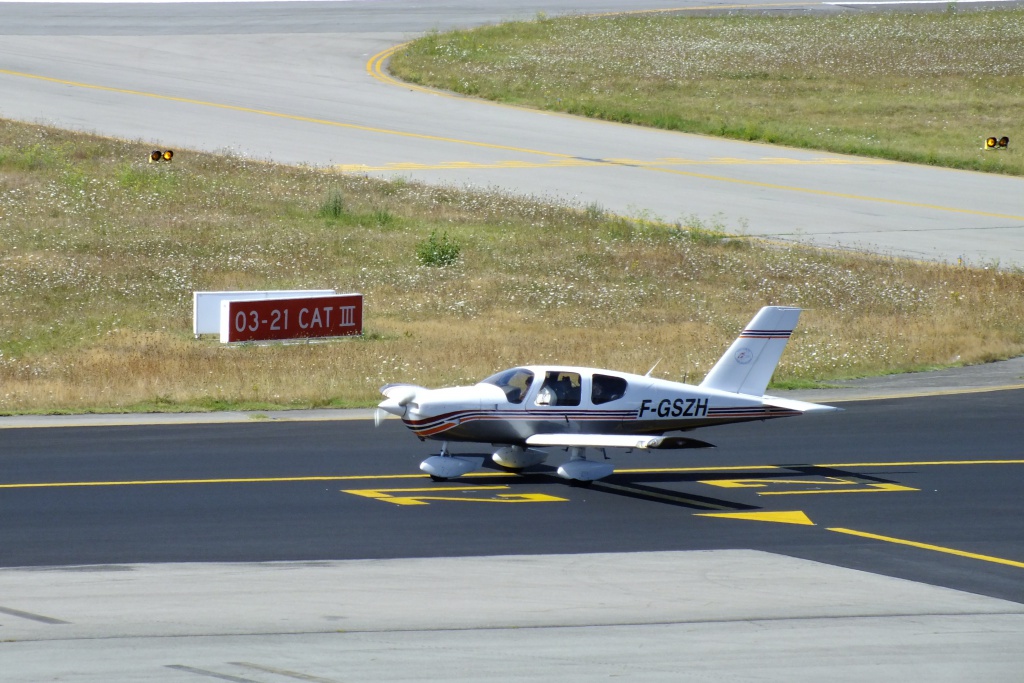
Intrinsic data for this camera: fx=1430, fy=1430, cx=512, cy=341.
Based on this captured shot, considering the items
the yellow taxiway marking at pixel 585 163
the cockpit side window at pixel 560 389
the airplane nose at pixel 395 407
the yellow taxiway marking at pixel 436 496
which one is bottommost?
the yellow taxiway marking at pixel 436 496

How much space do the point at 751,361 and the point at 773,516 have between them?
2.83m

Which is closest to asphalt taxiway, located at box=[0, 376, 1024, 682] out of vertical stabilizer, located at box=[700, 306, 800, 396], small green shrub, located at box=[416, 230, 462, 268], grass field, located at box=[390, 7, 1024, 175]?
vertical stabilizer, located at box=[700, 306, 800, 396]

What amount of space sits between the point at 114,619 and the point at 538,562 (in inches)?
193

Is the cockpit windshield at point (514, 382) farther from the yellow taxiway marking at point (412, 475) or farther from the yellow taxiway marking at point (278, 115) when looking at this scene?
the yellow taxiway marking at point (278, 115)

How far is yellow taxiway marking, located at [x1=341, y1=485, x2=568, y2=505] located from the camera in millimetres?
19547

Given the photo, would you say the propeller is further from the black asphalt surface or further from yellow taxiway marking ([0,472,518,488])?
yellow taxiway marking ([0,472,518,488])

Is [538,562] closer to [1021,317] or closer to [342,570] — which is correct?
[342,570]

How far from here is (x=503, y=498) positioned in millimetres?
19703

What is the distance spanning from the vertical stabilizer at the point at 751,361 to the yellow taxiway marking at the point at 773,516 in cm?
241

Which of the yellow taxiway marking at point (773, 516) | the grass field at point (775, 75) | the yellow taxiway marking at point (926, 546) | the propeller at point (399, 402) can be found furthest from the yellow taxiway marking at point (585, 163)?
the yellow taxiway marking at point (926, 546)

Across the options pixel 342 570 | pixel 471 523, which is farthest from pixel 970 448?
pixel 342 570

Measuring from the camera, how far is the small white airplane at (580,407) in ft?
64.8

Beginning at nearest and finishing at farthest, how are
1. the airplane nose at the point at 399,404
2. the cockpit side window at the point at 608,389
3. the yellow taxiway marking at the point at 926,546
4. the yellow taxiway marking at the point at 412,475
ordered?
1. the yellow taxiway marking at the point at 926,546
2. the airplane nose at the point at 399,404
3. the yellow taxiway marking at the point at 412,475
4. the cockpit side window at the point at 608,389

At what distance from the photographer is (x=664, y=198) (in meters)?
47.3
